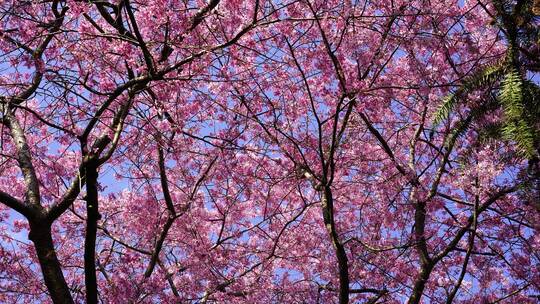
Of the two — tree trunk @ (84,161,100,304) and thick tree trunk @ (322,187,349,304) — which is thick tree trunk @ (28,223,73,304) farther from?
thick tree trunk @ (322,187,349,304)

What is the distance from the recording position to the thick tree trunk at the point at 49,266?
6.55 m

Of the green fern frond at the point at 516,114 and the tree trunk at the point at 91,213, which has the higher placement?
the green fern frond at the point at 516,114

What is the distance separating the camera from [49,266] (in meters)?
6.66

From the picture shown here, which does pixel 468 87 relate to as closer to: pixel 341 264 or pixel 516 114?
pixel 516 114

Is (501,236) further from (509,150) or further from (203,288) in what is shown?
(203,288)

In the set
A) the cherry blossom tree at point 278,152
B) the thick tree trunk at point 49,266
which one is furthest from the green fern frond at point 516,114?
the thick tree trunk at point 49,266

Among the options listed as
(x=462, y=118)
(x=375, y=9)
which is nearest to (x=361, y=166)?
(x=462, y=118)

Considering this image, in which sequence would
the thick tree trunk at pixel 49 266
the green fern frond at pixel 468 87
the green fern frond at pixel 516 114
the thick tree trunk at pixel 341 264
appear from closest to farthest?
the thick tree trunk at pixel 49 266 < the thick tree trunk at pixel 341 264 < the green fern frond at pixel 516 114 < the green fern frond at pixel 468 87

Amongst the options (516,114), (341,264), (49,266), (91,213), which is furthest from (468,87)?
(49,266)

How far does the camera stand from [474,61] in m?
9.87

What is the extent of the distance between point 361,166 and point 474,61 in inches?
97.5

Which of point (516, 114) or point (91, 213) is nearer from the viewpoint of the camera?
point (91, 213)

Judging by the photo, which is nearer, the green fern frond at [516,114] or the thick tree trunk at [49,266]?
the thick tree trunk at [49,266]

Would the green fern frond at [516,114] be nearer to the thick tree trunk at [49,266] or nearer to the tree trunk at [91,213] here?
the tree trunk at [91,213]
